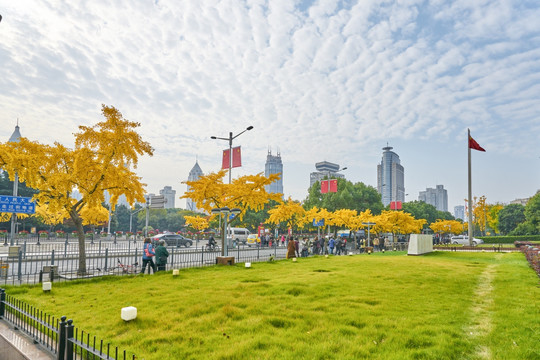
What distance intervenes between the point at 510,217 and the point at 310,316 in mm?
107721

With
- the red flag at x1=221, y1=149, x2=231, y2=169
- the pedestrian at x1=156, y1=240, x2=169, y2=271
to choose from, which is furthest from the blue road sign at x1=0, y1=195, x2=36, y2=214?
the red flag at x1=221, y1=149, x2=231, y2=169

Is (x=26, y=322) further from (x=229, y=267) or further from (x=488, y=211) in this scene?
(x=488, y=211)

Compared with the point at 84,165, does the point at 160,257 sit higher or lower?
lower

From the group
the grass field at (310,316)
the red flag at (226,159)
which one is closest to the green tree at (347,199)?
A: the red flag at (226,159)

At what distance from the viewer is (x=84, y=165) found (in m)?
15.2

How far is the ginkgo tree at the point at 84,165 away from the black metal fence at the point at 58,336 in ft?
24.4

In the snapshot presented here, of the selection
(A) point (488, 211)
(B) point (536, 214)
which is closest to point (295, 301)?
(B) point (536, 214)

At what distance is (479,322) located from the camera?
8109mm

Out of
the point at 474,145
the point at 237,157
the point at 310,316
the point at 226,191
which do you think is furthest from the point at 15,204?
the point at 474,145

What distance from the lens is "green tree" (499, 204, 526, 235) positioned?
310 feet

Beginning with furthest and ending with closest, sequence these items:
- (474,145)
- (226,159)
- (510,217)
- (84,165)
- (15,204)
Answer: (510,217) → (474,145) → (226,159) → (15,204) → (84,165)

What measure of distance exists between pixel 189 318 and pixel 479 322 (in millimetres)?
6513

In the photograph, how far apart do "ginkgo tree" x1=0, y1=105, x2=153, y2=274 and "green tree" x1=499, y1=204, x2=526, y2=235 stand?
104820 mm

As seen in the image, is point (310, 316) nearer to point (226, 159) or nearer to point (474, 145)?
point (226, 159)
